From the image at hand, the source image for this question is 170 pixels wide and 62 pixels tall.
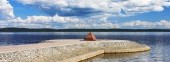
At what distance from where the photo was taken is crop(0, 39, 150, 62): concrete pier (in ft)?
118

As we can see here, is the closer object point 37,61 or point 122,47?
point 37,61

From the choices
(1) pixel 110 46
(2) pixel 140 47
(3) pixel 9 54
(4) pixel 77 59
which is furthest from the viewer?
(2) pixel 140 47

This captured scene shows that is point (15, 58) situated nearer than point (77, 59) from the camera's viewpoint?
Yes

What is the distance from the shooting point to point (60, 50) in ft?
154

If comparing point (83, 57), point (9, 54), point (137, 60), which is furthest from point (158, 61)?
point (9, 54)

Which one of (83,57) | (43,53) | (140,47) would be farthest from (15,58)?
(140,47)

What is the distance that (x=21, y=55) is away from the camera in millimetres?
36344

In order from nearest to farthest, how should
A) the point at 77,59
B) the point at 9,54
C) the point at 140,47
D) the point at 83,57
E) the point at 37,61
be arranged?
the point at 9,54 < the point at 37,61 < the point at 77,59 < the point at 83,57 < the point at 140,47

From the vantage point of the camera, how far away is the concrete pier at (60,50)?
3594cm

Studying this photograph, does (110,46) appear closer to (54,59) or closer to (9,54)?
(54,59)

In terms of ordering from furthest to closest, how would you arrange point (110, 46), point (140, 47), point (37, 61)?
point (140, 47), point (110, 46), point (37, 61)

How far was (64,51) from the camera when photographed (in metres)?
47.7

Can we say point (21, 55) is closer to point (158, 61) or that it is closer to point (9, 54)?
point (9, 54)

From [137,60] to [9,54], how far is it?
1921 centimetres
